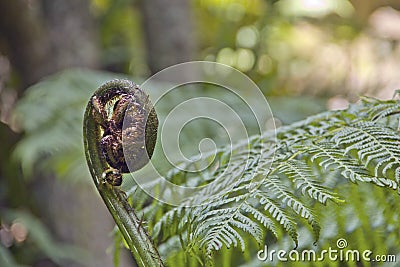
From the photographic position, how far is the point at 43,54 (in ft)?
5.99

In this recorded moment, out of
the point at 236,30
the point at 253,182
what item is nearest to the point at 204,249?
the point at 253,182

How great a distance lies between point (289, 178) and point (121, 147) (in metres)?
0.15

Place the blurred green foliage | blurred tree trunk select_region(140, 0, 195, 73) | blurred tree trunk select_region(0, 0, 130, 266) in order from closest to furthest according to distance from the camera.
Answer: blurred tree trunk select_region(0, 0, 130, 266)
blurred tree trunk select_region(140, 0, 195, 73)
the blurred green foliage

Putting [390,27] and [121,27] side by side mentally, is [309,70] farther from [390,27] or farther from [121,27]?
[121,27]

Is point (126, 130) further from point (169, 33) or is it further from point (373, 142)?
point (169, 33)

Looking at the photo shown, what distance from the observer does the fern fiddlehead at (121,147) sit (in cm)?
41

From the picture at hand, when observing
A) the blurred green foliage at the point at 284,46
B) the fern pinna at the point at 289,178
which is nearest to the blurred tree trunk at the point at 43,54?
the blurred green foliage at the point at 284,46

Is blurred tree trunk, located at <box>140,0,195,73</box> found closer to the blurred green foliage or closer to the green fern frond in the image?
the blurred green foliage

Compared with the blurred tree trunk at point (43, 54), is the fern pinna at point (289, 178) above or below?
below

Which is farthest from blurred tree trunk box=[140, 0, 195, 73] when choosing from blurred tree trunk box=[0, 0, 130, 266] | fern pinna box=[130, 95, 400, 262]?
fern pinna box=[130, 95, 400, 262]

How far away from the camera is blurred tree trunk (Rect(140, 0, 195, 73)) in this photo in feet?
6.71

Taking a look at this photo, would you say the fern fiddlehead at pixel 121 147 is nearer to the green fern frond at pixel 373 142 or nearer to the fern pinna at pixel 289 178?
the fern pinna at pixel 289 178

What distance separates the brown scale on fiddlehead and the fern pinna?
0.07m

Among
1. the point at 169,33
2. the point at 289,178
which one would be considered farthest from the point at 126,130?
the point at 169,33
